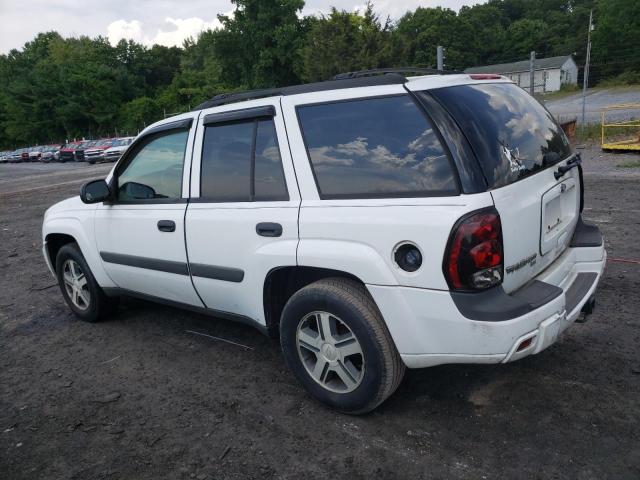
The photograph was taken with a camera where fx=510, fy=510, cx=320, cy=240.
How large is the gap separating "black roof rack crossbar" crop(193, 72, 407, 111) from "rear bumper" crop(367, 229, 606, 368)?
3.67 feet

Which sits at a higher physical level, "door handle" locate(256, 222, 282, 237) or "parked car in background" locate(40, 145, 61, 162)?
"door handle" locate(256, 222, 282, 237)

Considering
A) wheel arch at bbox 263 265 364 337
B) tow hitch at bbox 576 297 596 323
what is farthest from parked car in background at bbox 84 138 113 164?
tow hitch at bbox 576 297 596 323

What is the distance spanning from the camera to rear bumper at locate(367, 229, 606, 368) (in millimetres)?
2402

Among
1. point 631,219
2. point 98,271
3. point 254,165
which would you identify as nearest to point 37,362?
point 98,271

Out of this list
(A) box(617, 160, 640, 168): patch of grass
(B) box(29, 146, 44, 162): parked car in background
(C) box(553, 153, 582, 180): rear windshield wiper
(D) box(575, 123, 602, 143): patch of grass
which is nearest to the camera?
(C) box(553, 153, 582, 180): rear windshield wiper

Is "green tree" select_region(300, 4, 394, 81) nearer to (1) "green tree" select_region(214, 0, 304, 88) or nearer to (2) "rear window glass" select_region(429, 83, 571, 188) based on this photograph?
(1) "green tree" select_region(214, 0, 304, 88)

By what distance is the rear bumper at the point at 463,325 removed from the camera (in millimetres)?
2402

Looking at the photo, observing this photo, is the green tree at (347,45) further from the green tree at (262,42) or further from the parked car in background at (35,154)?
the parked car in background at (35,154)

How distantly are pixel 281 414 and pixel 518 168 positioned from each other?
194 cm

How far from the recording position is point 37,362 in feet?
13.4

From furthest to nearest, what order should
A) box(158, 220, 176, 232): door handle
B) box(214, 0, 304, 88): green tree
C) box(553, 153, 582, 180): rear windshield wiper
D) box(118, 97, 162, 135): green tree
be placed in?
1. box(118, 97, 162, 135): green tree
2. box(214, 0, 304, 88): green tree
3. box(158, 220, 176, 232): door handle
4. box(553, 153, 582, 180): rear windshield wiper

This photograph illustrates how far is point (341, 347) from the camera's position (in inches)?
113

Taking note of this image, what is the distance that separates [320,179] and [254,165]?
541mm

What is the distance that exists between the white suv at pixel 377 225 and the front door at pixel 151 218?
20 mm
